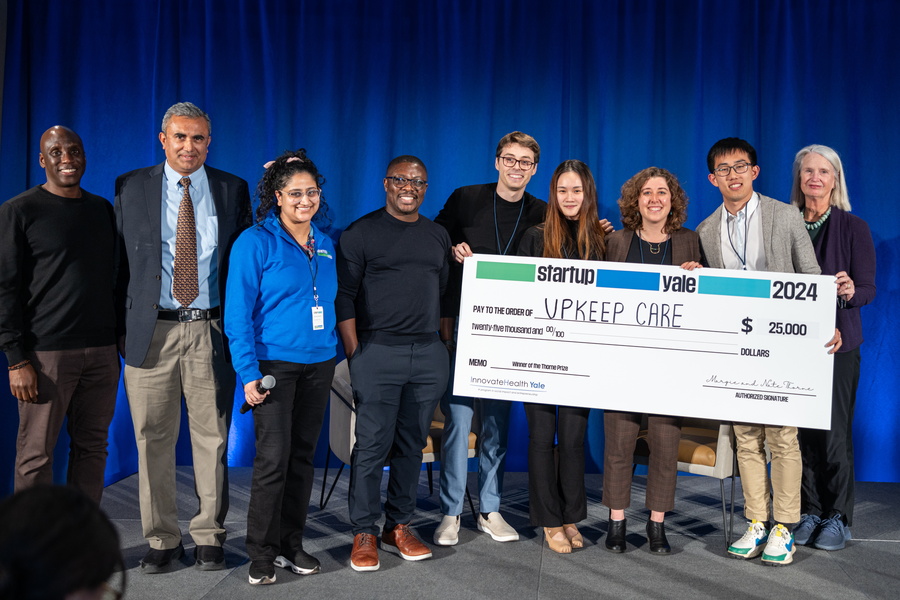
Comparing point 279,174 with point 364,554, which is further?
point 364,554

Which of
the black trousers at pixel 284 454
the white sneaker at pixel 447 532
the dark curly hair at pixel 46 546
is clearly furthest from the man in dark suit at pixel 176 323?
the dark curly hair at pixel 46 546

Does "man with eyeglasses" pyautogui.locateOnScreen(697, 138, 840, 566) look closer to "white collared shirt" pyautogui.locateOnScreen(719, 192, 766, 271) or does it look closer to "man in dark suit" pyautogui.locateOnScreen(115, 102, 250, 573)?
"white collared shirt" pyautogui.locateOnScreen(719, 192, 766, 271)

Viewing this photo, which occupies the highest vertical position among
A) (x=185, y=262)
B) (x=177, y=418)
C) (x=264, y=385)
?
(x=185, y=262)

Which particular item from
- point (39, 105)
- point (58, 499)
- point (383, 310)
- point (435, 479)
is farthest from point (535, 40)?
point (58, 499)

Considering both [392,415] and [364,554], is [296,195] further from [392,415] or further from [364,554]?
[364,554]

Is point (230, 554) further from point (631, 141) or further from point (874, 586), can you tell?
point (631, 141)

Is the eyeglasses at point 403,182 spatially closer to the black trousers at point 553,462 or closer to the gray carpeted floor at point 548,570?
the black trousers at point 553,462

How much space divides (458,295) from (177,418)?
1.38m

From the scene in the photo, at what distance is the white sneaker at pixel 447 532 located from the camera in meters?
3.38

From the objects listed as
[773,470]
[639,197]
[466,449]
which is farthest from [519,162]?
[773,470]

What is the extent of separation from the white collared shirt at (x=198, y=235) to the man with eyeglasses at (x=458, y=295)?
3.53 ft

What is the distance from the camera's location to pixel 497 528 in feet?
11.4

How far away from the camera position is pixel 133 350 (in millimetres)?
2986

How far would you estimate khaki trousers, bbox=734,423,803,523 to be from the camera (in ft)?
10.5
